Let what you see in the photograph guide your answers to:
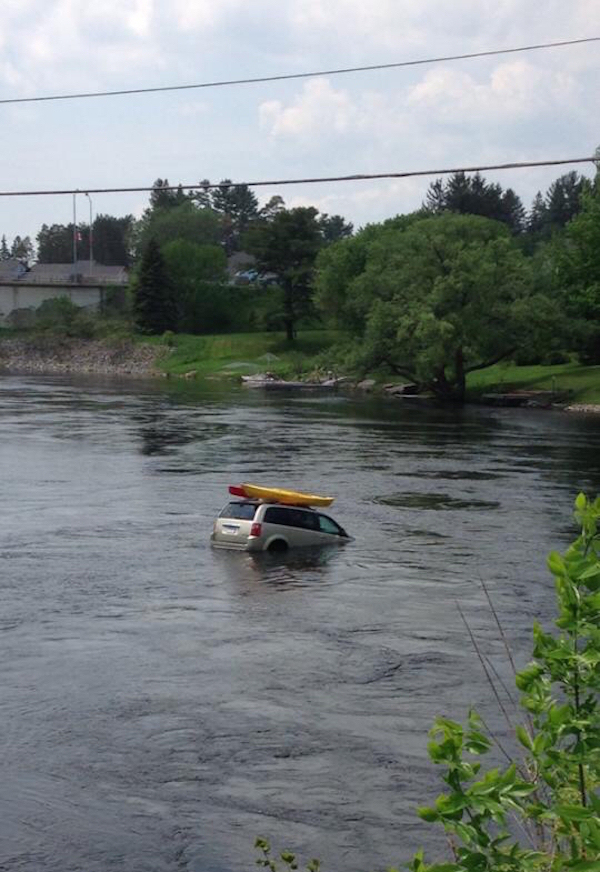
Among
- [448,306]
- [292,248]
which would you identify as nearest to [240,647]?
[448,306]

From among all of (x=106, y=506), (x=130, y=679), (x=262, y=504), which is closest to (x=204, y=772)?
(x=130, y=679)

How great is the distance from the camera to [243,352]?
125 m

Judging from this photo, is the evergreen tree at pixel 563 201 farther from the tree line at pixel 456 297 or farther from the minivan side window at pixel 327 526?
the minivan side window at pixel 327 526

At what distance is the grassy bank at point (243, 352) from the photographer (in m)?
116

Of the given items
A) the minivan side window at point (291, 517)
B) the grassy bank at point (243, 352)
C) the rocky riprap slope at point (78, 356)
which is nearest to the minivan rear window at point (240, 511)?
the minivan side window at point (291, 517)

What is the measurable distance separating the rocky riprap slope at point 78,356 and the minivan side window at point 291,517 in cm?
8997

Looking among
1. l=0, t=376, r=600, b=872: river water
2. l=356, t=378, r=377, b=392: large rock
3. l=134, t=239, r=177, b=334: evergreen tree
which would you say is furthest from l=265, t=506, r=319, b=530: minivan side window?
l=134, t=239, r=177, b=334: evergreen tree

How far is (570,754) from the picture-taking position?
260 inches

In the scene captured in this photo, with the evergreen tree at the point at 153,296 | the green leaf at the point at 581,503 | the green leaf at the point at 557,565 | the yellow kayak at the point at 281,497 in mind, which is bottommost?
the yellow kayak at the point at 281,497

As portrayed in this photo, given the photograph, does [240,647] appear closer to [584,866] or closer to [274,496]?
[274,496]

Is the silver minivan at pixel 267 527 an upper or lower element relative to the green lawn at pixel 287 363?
lower

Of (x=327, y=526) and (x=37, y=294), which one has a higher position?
(x=37, y=294)

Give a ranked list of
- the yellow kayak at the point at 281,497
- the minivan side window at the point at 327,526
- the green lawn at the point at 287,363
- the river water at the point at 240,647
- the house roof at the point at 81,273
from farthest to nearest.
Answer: the house roof at the point at 81,273 → the green lawn at the point at 287,363 → the minivan side window at the point at 327,526 → the yellow kayak at the point at 281,497 → the river water at the point at 240,647

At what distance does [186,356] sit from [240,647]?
103 m
